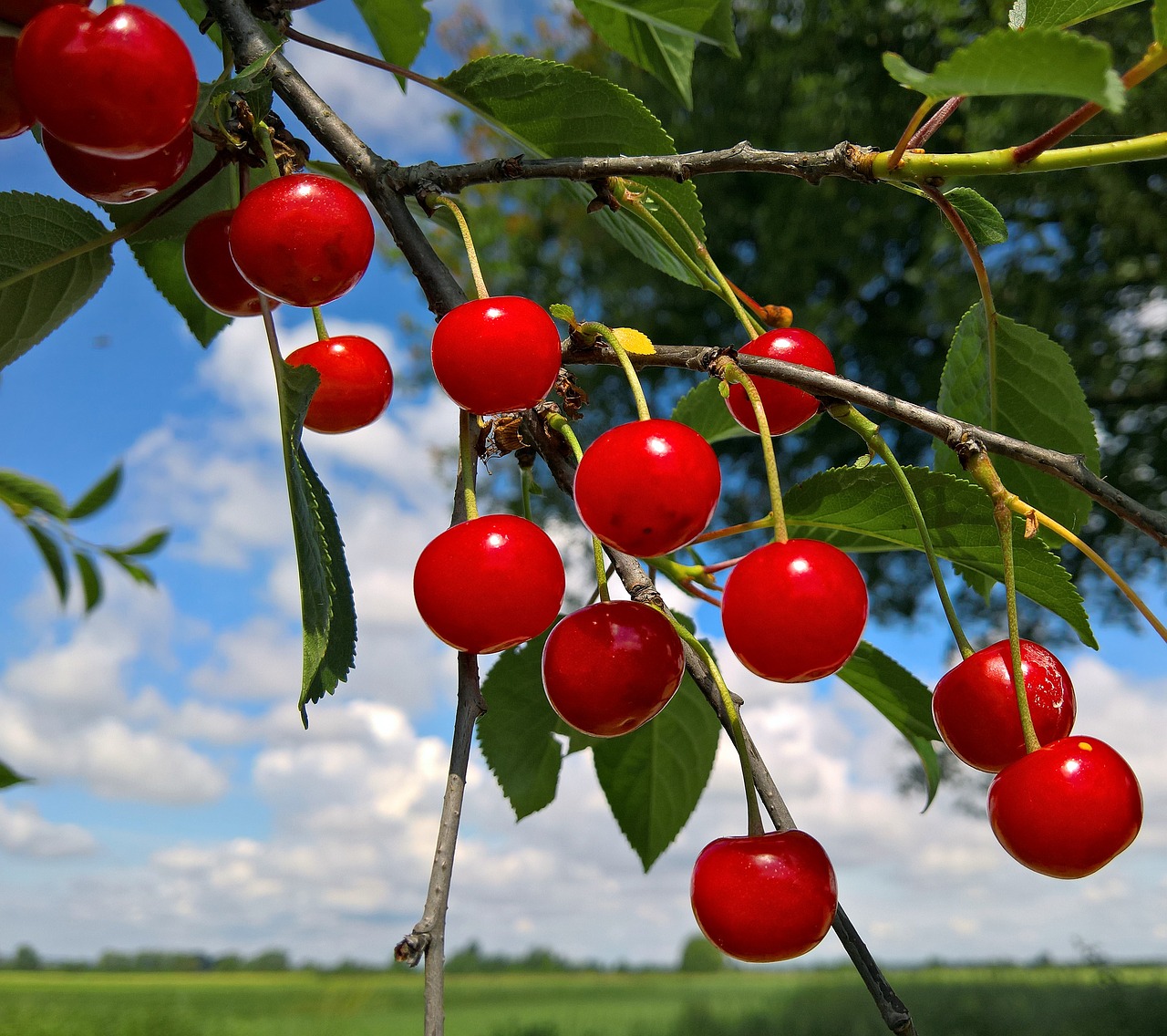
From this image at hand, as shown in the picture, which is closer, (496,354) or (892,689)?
(496,354)

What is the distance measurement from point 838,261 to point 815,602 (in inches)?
194

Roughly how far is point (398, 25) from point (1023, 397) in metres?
0.54

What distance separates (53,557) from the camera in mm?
1024

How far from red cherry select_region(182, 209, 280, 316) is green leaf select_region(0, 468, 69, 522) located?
0.50 metres

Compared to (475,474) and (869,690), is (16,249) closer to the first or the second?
Result: (475,474)

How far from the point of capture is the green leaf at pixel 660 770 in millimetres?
666

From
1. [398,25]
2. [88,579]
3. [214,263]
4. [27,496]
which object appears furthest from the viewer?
[88,579]

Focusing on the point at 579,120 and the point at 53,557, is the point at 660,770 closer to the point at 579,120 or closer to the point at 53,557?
the point at 579,120

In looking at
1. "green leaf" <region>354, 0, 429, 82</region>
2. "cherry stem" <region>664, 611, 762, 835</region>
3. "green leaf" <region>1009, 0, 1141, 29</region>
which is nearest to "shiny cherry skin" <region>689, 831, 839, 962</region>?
"cherry stem" <region>664, 611, 762, 835</region>

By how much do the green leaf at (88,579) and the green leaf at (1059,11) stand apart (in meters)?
1.00

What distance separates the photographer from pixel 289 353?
0.59m

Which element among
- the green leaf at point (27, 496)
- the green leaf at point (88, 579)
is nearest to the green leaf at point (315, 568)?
the green leaf at point (27, 496)

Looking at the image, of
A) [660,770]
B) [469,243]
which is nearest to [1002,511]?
[469,243]

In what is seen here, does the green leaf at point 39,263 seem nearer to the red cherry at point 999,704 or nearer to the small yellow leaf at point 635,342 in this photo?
the small yellow leaf at point 635,342
